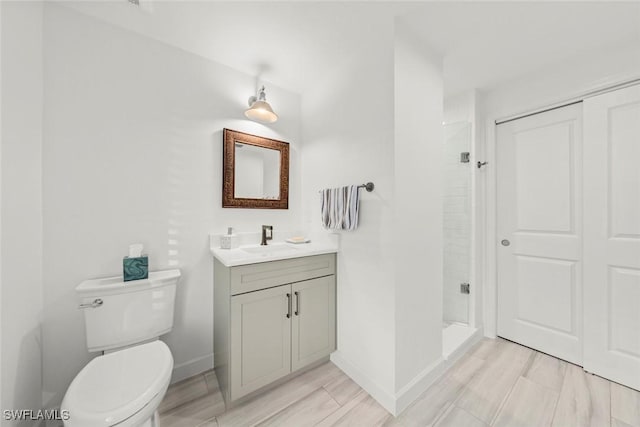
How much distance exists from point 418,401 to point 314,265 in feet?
3.52

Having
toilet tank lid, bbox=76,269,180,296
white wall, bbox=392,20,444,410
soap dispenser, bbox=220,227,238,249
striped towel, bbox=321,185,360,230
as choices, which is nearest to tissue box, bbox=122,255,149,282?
toilet tank lid, bbox=76,269,180,296

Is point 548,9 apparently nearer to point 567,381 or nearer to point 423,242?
point 423,242

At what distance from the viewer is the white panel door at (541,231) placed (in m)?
1.77

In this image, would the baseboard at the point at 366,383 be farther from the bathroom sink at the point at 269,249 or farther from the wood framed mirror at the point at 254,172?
the wood framed mirror at the point at 254,172

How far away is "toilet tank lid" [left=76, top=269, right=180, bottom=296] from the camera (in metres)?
1.24

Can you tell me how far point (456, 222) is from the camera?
2.30 metres

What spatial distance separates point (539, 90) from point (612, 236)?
1234 millimetres

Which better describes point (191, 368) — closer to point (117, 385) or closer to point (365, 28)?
point (117, 385)

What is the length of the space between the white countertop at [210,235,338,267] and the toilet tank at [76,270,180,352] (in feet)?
1.20

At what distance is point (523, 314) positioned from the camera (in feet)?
6.60

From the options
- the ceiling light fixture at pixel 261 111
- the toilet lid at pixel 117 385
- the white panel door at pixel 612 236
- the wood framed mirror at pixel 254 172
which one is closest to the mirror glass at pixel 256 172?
the wood framed mirror at pixel 254 172

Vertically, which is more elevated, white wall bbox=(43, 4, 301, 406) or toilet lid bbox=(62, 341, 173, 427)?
white wall bbox=(43, 4, 301, 406)

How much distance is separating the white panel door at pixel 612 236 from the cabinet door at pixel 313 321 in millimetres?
1890

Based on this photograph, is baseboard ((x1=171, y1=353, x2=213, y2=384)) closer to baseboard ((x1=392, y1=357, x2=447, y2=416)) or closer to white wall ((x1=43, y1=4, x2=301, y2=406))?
white wall ((x1=43, y1=4, x2=301, y2=406))
